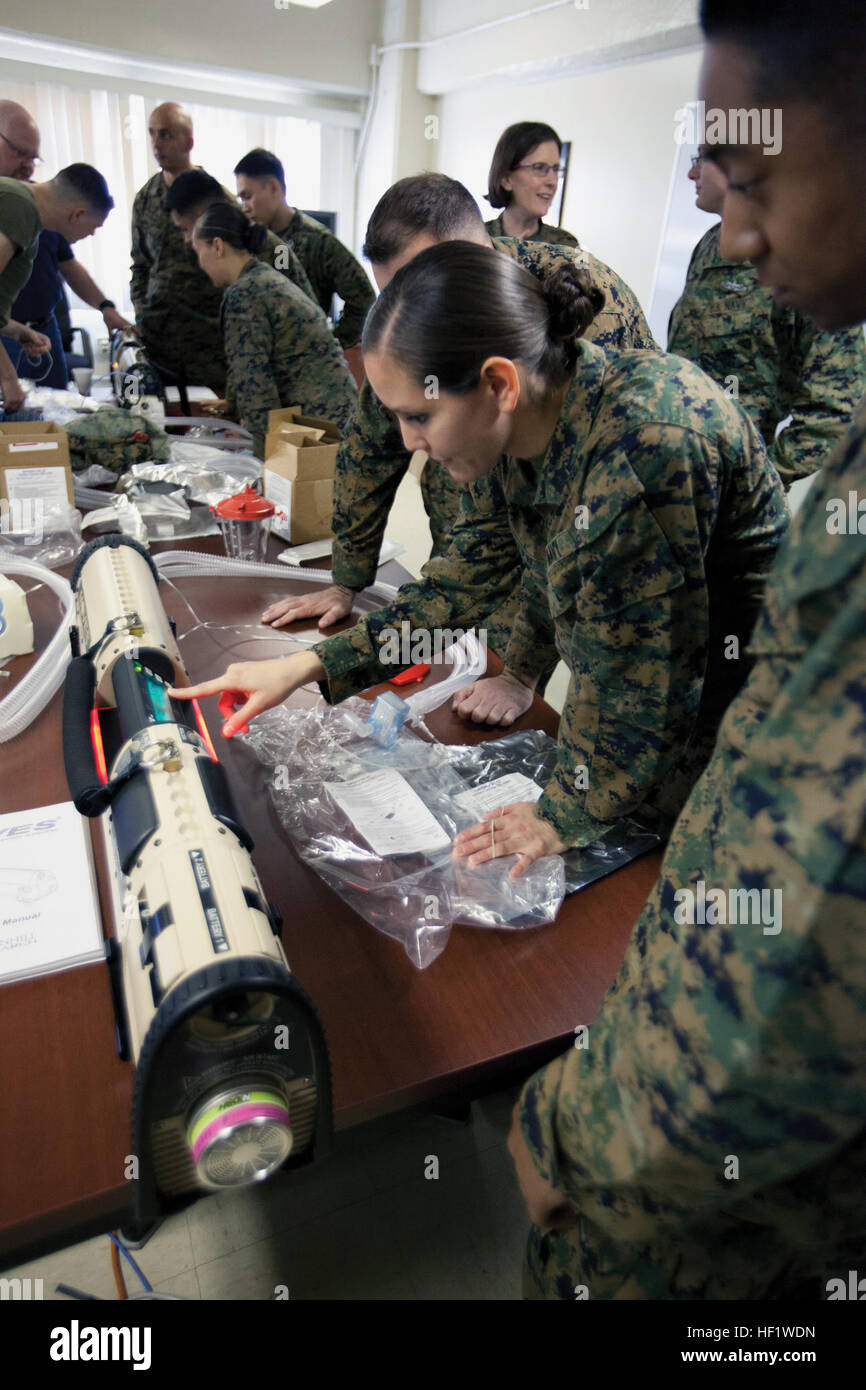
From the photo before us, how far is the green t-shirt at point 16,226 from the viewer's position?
2410mm

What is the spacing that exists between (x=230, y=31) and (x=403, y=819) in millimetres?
6738

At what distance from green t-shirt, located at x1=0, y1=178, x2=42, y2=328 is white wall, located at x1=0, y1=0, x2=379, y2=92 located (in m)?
3.81

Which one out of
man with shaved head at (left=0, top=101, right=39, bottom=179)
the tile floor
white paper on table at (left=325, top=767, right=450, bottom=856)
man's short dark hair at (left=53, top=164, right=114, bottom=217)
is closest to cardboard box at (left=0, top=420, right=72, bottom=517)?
white paper on table at (left=325, top=767, right=450, bottom=856)

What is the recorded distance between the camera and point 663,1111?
1.62 ft

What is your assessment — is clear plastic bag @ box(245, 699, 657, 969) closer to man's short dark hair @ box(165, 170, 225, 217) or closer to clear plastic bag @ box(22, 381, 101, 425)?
clear plastic bag @ box(22, 381, 101, 425)

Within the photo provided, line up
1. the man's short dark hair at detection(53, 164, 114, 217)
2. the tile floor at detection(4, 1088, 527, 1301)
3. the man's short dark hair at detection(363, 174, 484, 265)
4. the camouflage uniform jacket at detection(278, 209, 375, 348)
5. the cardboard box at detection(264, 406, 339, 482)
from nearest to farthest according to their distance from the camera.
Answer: the tile floor at detection(4, 1088, 527, 1301), the man's short dark hair at detection(363, 174, 484, 265), the cardboard box at detection(264, 406, 339, 482), the man's short dark hair at detection(53, 164, 114, 217), the camouflage uniform jacket at detection(278, 209, 375, 348)

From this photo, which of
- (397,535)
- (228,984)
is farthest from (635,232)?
(228,984)

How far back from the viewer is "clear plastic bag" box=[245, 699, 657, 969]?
916mm

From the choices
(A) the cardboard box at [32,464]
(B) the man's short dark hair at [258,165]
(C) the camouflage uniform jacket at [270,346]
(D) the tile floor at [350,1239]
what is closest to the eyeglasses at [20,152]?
(B) the man's short dark hair at [258,165]

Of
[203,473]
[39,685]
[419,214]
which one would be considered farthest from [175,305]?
[39,685]

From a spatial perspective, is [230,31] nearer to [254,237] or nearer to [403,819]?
[254,237]

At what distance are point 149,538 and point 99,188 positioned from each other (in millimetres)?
2099

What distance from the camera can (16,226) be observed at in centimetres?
244
